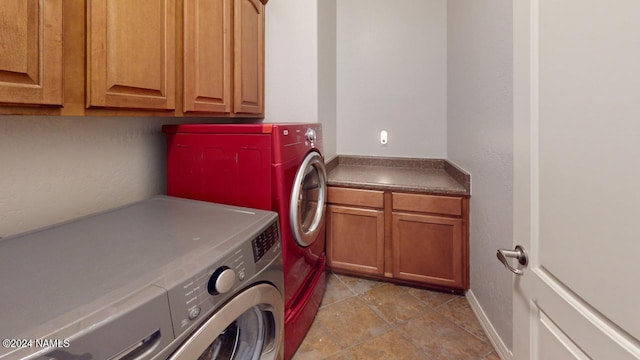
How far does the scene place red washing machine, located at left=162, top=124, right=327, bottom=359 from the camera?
127cm

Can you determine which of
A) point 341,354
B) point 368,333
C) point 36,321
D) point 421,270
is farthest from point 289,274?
point 421,270

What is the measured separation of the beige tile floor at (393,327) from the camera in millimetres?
1462

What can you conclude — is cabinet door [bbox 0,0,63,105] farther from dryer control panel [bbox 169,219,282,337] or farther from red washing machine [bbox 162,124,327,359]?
dryer control panel [bbox 169,219,282,337]

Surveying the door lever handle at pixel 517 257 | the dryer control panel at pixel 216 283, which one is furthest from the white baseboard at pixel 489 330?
the dryer control panel at pixel 216 283

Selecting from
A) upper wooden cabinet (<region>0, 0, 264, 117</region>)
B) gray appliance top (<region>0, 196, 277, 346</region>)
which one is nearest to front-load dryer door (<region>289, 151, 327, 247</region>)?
gray appliance top (<region>0, 196, 277, 346</region>)

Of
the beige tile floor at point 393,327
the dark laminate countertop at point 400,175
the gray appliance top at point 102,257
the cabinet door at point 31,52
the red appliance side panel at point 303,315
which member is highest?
the cabinet door at point 31,52

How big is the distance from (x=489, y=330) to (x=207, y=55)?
2141 mm

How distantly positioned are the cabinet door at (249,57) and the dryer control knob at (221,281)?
125cm

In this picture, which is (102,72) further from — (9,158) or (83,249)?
(83,249)

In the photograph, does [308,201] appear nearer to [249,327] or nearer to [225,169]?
[225,169]

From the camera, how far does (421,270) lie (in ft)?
6.56

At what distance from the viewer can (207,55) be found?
58.6 inches

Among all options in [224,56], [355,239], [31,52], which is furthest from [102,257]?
[355,239]

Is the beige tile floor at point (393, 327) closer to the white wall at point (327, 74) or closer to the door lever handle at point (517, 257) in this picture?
the door lever handle at point (517, 257)
